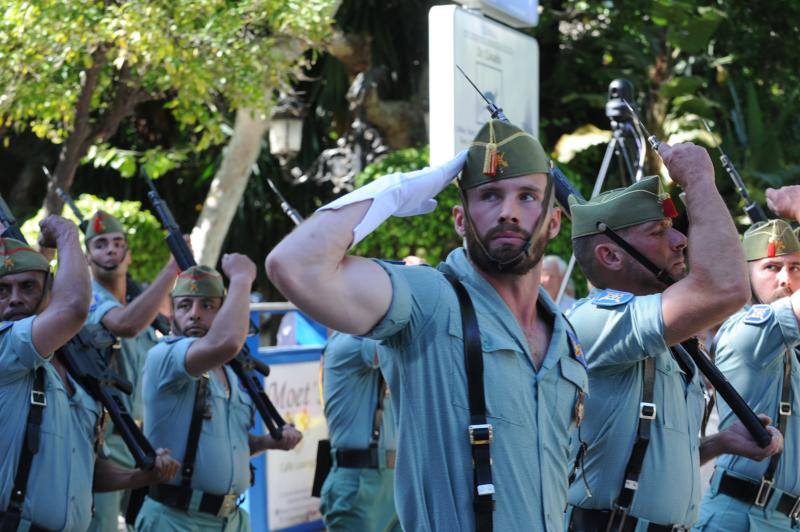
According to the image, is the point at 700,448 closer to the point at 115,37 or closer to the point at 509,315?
the point at 509,315

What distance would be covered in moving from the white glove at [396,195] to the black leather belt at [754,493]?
8.95 ft

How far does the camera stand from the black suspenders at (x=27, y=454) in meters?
4.57

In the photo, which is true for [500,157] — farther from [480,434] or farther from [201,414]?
[201,414]

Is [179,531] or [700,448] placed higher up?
[700,448]

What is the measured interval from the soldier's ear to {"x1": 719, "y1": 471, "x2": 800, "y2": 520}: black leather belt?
159cm

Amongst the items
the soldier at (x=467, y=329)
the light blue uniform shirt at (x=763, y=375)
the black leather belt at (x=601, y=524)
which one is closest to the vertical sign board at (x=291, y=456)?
the light blue uniform shirt at (x=763, y=375)

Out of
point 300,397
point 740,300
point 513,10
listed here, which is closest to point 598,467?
point 740,300

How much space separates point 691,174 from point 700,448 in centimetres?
149

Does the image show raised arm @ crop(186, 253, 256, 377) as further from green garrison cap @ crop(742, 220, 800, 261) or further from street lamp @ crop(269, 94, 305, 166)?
street lamp @ crop(269, 94, 305, 166)

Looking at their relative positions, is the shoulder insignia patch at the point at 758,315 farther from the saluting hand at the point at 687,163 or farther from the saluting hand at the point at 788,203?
the saluting hand at the point at 687,163

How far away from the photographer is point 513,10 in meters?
7.45

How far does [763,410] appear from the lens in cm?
532

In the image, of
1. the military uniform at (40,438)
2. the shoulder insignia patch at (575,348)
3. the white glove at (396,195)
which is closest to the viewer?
the white glove at (396,195)

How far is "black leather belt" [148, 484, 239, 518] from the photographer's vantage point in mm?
5770
